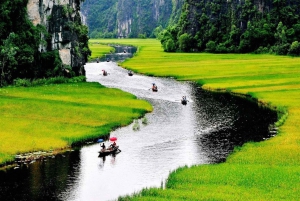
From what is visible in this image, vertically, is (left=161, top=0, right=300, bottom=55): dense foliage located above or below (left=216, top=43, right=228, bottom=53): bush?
above

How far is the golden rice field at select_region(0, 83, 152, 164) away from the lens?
36.6 m

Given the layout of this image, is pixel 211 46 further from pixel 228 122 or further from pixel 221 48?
pixel 228 122

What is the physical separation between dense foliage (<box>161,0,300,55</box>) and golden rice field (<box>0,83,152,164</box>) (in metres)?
77.1

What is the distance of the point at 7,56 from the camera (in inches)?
2457

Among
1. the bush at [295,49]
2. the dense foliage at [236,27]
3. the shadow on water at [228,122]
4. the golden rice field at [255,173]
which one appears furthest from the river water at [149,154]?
the dense foliage at [236,27]

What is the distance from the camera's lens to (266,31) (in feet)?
452

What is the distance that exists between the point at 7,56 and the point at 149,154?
113ft

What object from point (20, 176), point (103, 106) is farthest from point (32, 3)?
point (20, 176)

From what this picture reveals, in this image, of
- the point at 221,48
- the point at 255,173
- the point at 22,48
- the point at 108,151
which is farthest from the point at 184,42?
the point at 255,173

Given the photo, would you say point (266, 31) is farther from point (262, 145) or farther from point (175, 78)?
point (262, 145)

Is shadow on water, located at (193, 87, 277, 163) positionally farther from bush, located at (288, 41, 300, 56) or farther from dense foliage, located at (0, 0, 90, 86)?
bush, located at (288, 41, 300, 56)

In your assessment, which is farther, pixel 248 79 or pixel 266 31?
pixel 266 31

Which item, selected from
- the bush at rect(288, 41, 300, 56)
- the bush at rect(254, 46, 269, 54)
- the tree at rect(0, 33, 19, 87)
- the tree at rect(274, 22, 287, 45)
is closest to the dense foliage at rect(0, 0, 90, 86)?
the tree at rect(0, 33, 19, 87)

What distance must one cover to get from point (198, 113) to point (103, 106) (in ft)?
32.6
